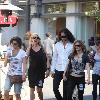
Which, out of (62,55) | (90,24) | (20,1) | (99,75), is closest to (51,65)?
(62,55)

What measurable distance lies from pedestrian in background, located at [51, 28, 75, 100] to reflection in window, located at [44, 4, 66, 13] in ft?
71.3

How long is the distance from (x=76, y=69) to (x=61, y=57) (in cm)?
69

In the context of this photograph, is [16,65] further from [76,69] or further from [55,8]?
[55,8]

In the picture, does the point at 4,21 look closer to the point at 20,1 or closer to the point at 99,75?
the point at 99,75

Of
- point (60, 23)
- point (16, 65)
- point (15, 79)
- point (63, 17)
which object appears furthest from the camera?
point (60, 23)

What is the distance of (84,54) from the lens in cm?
1027

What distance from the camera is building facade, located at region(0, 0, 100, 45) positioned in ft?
103

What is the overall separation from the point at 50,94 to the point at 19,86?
3.88 meters

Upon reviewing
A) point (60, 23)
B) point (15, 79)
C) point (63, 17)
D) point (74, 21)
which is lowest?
point (15, 79)

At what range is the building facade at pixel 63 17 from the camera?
31266 mm

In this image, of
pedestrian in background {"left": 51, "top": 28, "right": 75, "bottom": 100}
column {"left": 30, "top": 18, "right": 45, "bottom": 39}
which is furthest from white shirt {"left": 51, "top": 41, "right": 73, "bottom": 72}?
column {"left": 30, "top": 18, "right": 45, "bottom": 39}

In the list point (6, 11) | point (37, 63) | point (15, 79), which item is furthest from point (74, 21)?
point (15, 79)

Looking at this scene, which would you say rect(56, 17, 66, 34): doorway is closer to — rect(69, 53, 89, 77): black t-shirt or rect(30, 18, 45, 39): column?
rect(30, 18, 45, 39): column

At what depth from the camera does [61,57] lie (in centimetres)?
1075
